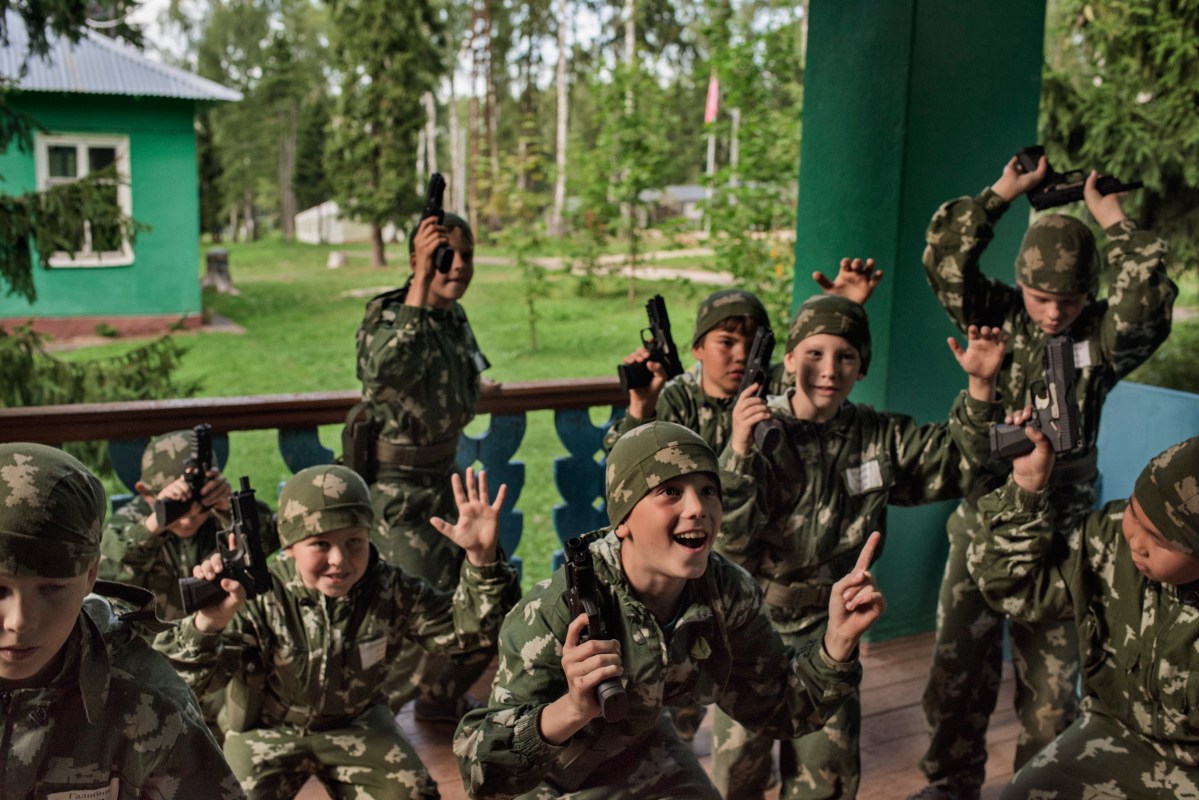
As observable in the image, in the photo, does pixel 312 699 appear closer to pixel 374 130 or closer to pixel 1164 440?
pixel 1164 440

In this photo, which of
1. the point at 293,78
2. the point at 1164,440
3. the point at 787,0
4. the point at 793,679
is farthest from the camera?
the point at 293,78

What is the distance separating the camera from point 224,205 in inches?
894

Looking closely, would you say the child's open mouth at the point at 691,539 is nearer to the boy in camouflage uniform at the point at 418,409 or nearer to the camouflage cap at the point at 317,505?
the camouflage cap at the point at 317,505

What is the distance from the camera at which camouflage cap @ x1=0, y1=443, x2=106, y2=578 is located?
1.84m

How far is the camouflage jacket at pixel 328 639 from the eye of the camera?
2826 mm

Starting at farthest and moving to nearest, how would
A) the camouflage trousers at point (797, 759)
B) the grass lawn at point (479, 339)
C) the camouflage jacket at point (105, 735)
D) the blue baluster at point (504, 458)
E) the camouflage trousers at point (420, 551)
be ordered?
the grass lawn at point (479, 339)
the blue baluster at point (504, 458)
the camouflage trousers at point (420, 551)
the camouflage trousers at point (797, 759)
the camouflage jacket at point (105, 735)

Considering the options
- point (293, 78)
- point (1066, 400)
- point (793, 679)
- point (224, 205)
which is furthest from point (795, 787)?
point (224, 205)

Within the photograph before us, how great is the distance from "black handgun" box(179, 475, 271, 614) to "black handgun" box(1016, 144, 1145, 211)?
2.46 meters

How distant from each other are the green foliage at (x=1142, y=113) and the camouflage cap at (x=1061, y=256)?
12.7 ft

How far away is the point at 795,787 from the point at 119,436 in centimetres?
228

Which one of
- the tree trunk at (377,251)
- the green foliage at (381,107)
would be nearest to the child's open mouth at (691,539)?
the green foliage at (381,107)

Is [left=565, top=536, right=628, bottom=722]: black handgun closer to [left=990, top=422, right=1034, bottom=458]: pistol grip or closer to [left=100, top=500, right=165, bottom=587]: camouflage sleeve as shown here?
[left=990, top=422, right=1034, bottom=458]: pistol grip

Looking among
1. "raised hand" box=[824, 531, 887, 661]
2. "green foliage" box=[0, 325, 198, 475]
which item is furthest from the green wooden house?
"raised hand" box=[824, 531, 887, 661]

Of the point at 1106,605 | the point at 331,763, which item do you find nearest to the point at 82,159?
the point at 331,763
